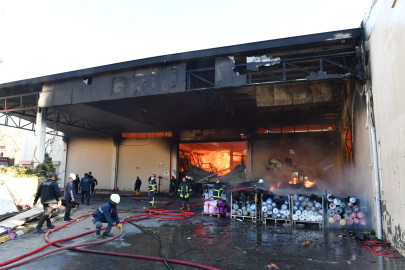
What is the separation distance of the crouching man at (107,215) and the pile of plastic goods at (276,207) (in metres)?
5.22

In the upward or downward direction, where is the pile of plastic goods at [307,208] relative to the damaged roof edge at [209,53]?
downward

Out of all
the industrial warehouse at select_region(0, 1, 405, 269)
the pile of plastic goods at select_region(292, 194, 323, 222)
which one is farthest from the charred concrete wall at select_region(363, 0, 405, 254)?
the pile of plastic goods at select_region(292, 194, 323, 222)

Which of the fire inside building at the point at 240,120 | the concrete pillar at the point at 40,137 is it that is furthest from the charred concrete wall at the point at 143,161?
the concrete pillar at the point at 40,137

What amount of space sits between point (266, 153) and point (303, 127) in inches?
131

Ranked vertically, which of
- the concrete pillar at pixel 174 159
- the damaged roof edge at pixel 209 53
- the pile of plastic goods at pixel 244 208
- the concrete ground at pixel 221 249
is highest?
the damaged roof edge at pixel 209 53

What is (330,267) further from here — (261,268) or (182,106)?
(182,106)

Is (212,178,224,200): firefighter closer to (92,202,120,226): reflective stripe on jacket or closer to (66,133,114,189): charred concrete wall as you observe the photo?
(92,202,120,226): reflective stripe on jacket

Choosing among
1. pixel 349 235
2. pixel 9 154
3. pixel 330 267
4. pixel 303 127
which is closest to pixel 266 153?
pixel 303 127

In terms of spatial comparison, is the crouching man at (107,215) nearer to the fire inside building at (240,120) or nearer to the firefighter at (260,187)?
the fire inside building at (240,120)

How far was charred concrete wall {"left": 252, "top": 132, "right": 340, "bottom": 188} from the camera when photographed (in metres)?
18.5

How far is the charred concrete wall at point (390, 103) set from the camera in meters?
5.44

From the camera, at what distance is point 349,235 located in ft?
25.0

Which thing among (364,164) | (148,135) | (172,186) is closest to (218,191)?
(364,164)

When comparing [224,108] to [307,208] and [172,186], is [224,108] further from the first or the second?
[172,186]
